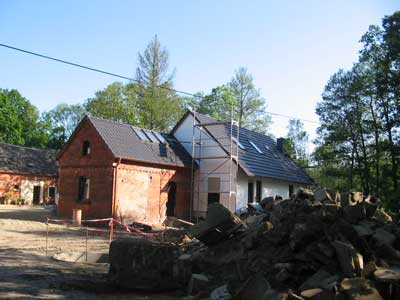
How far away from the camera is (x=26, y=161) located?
46.5 metres

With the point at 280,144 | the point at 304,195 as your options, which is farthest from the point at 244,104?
the point at 304,195

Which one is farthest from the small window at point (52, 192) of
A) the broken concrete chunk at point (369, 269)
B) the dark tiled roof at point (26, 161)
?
the broken concrete chunk at point (369, 269)

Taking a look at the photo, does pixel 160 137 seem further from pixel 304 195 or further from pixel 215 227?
pixel 215 227

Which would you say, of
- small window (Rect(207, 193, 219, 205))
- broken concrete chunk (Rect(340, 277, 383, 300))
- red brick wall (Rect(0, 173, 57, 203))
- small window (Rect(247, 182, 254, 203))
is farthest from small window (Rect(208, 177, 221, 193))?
red brick wall (Rect(0, 173, 57, 203))

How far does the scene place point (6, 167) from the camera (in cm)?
→ 4309

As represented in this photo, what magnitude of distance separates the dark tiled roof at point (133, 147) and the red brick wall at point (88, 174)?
417 mm

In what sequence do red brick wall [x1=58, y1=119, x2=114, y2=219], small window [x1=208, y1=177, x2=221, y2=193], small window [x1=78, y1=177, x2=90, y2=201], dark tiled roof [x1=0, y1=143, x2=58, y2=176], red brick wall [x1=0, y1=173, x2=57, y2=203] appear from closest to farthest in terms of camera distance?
1. red brick wall [x1=58, y1=119, x2=114, y2=219]
2. small window [x1=78, y1=177, x2=90, y2=201]
3. small window [x1=208, y1=177, x2=221, y2=193]
4. red brick wall [x1=0, y1=173, x2=57, y2=203]
5. dark tiled roof [x1=0, y1=143, x2=58, y2=176]

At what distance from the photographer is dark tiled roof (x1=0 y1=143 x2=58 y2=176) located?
44.0m

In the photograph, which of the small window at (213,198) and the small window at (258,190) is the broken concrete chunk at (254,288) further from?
the small window at (258,190)

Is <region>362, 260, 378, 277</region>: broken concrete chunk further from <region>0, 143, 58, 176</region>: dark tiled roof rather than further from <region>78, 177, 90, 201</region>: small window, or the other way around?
<region>0, 143, 58, 176</region>: dark tiled roof

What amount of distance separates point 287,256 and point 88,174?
18508 millimetres

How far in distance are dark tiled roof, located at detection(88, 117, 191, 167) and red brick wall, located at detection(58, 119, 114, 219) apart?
0.42 meters

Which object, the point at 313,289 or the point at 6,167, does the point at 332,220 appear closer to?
the point at 313,289

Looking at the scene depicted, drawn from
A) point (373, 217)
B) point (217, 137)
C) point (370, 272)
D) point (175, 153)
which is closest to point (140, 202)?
point (175, 153)
